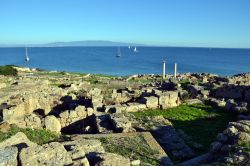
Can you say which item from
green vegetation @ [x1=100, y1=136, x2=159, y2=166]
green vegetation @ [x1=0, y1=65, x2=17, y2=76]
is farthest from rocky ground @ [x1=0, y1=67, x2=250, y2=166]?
green vegetation @ [x1=0, y1=65, x2=17, y2=76]

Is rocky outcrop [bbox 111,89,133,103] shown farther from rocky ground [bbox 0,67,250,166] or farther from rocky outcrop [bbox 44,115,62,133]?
rocky outcrop [bbox 44,115,62,133]

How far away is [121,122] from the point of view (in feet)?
72.1

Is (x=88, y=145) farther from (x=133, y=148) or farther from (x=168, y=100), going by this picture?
(x=168, y=100)

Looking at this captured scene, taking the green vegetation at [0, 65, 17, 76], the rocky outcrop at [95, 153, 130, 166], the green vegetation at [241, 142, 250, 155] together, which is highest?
the rocky outcrop at [95, 153, 130, 166]

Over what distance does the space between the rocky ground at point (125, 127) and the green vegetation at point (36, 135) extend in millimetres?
49

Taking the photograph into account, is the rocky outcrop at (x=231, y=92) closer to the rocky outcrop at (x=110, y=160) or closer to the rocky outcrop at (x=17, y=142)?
the rocky outcrop at (x=110, y=160)

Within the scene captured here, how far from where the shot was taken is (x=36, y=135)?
19.4 m

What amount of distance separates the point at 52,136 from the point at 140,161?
227 inches

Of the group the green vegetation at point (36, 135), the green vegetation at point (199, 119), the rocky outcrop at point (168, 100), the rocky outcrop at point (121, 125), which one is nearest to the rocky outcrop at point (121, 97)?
the rocky outcrop at point (168, 100)

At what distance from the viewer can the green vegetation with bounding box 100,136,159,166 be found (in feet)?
53.9

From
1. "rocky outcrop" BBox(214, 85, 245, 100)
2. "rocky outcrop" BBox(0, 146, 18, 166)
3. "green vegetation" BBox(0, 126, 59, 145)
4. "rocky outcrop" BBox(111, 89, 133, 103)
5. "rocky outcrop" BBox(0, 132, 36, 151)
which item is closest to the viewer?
"rocky outcrop" BBox(0, 146, 18, 166)

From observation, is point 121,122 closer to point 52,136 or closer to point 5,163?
point 52,136

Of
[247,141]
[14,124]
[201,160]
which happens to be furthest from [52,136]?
[247,141]

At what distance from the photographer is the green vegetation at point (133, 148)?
16422 millimetres
